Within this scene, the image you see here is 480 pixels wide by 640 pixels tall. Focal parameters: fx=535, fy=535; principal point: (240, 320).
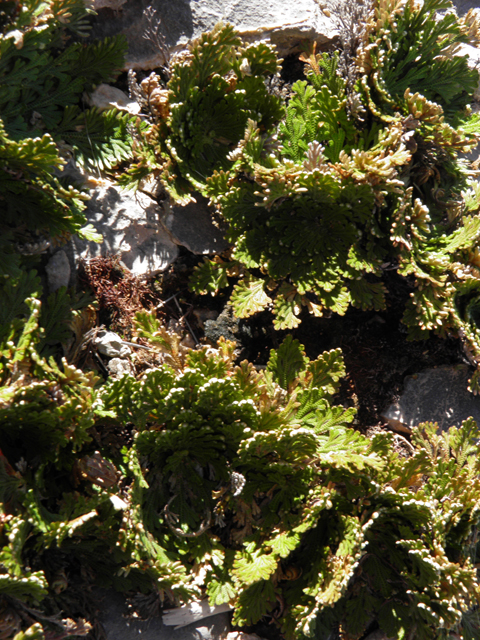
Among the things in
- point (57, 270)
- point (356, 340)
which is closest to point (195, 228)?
point (57, 270)

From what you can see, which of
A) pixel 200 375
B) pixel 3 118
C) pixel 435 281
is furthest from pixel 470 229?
pixel 3 118

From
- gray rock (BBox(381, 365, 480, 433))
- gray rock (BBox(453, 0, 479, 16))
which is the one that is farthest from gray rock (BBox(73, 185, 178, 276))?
gray rock (BBox(453, 0, 479, 16))

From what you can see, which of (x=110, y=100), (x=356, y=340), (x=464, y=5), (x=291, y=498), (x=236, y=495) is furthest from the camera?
(x=464, y=5)

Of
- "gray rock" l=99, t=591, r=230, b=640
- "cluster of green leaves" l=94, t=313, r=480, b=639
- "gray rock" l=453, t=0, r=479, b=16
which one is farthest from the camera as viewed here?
"gray rock" l=453, t=0, r=479, b=16

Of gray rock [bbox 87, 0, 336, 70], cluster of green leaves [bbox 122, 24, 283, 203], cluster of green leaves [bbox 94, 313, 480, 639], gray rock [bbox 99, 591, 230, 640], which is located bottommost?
gray rock [bbox 99, 591, 230, 640]

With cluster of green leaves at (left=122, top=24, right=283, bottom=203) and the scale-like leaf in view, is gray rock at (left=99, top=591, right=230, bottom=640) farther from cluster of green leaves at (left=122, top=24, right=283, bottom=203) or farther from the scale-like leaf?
cluster of green leaves at (left=122, top=24, right=283, bottom=203)

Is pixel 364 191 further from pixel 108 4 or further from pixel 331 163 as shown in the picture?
pixel 108 4
